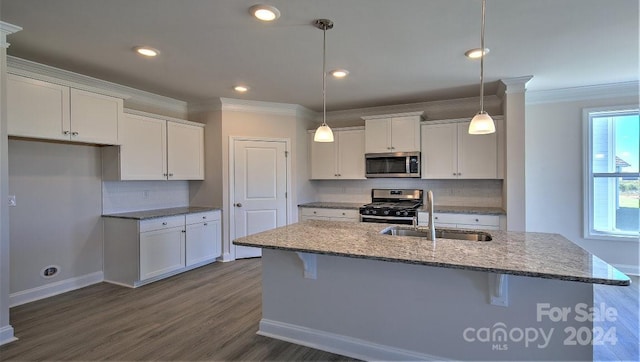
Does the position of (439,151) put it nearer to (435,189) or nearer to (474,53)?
(435,189)

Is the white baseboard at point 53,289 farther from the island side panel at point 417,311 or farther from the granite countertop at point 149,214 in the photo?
the island side panel at point 417,311

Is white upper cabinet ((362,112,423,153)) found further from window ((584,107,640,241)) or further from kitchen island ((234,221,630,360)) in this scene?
kitchen island ((234,221,630,360))

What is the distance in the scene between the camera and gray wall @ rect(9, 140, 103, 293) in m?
3.28

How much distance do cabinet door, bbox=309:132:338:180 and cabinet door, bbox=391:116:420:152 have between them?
970mm

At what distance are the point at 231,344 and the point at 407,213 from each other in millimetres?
2731

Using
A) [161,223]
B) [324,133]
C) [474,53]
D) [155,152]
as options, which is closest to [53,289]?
[161,223]

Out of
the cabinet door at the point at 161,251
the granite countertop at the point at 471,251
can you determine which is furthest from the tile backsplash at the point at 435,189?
the cabinet door at the point at 161,251

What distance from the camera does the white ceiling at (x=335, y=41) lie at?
2.23 meters

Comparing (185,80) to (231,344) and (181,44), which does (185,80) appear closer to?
(181,44)

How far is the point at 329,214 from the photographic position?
5012mm

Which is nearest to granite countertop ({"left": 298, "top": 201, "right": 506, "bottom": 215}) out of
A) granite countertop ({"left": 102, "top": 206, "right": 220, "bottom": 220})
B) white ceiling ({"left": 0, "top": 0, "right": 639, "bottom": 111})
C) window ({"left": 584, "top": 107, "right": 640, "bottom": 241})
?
window ({"left": 584, "top": 107, "right": 640, "bottom": 241})

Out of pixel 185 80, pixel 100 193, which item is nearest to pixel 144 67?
pixel 185 80

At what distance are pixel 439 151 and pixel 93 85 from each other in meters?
4.38

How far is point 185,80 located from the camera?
383 centimetres
